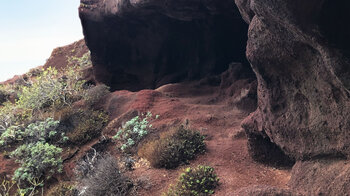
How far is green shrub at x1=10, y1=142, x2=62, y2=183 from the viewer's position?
6.77 m

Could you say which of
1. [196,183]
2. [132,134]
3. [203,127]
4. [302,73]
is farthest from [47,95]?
[302,73]

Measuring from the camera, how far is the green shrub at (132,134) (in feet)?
23.7

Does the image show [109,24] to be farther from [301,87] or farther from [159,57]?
[301,87]

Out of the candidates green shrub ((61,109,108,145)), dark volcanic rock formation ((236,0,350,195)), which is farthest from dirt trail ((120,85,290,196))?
green shrub ((61,109,108,145))

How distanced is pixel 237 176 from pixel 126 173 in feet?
8.29

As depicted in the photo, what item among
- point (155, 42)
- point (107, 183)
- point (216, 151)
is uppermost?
point (155, 42)

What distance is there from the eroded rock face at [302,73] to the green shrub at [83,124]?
5284mm

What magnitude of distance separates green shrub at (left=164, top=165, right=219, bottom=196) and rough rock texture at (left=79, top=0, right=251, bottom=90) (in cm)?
593

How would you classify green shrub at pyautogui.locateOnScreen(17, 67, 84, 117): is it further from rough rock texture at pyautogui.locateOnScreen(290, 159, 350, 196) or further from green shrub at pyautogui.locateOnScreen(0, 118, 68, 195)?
rough rock texture at pyautogui.locateOnScreen(290, 159, 350, 196)

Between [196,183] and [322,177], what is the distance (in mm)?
2001

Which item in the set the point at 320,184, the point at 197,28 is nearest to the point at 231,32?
the point at 197,28

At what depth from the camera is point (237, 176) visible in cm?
493

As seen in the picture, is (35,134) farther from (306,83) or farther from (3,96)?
(3,96)

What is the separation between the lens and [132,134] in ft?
24.7
